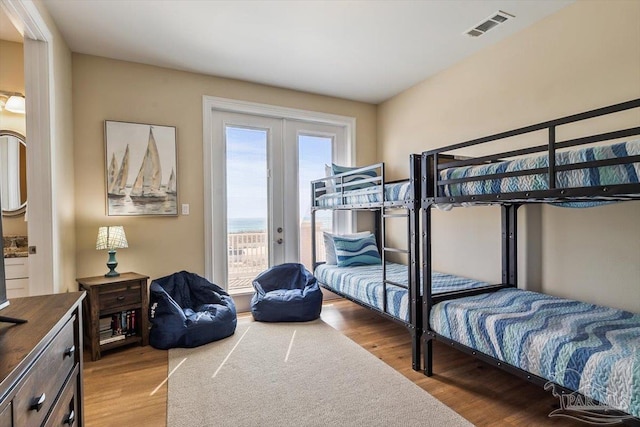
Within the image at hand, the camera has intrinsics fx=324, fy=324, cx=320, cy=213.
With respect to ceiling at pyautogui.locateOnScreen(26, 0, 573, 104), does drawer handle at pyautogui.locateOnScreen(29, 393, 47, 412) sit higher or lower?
lower

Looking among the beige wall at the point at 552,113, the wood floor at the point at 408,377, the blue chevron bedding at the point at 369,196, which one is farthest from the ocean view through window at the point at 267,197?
the beige wall at the point at 552,113

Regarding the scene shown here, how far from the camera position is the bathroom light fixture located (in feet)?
8.94

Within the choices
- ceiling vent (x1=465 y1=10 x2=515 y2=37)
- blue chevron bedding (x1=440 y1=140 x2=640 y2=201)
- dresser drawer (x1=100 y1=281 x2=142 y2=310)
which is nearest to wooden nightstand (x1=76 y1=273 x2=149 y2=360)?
dresser drawer (x1=100 y1=281 x2=142 y2=310)

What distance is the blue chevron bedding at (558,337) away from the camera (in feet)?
4.27

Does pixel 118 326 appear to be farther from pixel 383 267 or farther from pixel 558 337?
pixel 558 337

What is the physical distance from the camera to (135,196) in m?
3.12

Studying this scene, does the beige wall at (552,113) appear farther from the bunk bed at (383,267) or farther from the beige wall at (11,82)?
the beige wall at (11,82)

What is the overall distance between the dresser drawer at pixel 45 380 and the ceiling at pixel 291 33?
224 centimetres

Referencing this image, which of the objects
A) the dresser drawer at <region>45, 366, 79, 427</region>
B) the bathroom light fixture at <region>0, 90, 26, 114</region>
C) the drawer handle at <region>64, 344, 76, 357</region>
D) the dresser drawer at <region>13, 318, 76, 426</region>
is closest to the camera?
the dresser drawer at <region>13, 318, 76, 426</region>

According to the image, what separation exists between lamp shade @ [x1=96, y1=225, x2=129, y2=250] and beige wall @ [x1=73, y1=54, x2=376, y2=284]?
30 cm

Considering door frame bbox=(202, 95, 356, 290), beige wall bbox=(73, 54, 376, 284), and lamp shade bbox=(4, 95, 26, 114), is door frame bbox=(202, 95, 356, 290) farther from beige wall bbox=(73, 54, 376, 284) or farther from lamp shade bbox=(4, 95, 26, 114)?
lamp shade bbox=(4, 95, 26, 114)

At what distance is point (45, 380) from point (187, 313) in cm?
198

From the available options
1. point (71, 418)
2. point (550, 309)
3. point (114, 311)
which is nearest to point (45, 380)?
point (71, 418)

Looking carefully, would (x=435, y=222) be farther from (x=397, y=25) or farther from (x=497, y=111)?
(x=397, y=25)
